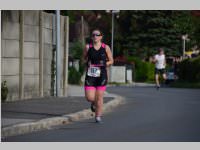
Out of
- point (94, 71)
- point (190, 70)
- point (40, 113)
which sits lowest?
point (40, 113)

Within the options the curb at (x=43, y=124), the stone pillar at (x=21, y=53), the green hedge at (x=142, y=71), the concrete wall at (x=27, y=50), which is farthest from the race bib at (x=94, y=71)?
the green hedge at (x=142, y=71)

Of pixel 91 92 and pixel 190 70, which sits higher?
pixel 190 70

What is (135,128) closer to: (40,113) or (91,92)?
(91,92)

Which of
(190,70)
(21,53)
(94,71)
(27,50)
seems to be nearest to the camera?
(94,71)

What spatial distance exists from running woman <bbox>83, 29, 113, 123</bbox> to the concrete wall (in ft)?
15.2

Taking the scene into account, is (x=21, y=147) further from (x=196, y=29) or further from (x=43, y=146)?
(x=196, y=29)

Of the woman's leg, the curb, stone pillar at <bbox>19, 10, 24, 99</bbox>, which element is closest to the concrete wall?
stone pillar at <bbox>19, 10, 24, 99</bbox>

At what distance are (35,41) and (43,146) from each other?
9166 mm

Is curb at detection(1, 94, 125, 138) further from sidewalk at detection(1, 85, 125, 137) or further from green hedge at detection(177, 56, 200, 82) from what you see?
green hedge at detection(177, 56, 200, 82)

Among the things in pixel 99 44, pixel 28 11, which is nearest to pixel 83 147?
pixel 99 44

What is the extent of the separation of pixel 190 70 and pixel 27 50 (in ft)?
65.0

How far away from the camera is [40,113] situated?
44.9 ft

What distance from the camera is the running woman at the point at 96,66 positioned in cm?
1238

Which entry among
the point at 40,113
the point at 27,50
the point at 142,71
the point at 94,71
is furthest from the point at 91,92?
the point at 142,71
